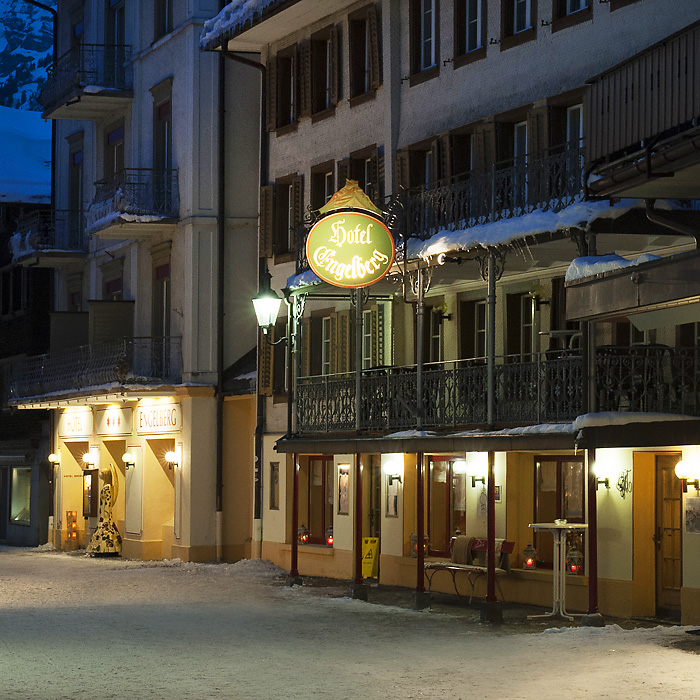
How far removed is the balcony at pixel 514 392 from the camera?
19.0m

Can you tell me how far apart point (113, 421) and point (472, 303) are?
1396cm

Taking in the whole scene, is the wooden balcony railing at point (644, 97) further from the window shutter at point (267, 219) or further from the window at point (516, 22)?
the window shutter at point (267, 219)

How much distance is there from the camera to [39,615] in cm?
2147

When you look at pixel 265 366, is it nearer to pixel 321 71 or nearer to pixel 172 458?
pixel 172 458

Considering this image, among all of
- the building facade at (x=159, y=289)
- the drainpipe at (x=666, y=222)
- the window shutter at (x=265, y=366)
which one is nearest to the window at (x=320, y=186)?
the window shutter at (x=265, y=366)

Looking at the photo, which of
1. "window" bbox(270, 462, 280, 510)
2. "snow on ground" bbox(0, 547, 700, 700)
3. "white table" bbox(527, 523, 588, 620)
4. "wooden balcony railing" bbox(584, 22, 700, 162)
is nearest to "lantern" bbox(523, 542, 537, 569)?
"snow on ground" bbox(0, 547, 700, 700)

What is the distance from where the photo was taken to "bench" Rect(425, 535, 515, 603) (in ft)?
76.8

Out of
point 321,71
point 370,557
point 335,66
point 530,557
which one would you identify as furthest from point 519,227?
point 321,71

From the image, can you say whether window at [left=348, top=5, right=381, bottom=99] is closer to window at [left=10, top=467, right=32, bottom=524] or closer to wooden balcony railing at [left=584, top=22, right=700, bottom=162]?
wooden balcony railing at [left=584, top=22, right=700, bottom=162]

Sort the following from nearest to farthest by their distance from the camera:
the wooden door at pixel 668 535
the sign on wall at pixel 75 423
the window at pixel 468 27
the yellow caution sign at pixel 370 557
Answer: the wooden door at pixel 668 535 < the window at pixel 468 27 < the yellow caution sign at pixel 370 557 < the sign on wall at pixel 75 423

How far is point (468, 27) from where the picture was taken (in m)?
26.0

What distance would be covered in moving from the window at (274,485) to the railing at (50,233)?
38.8 feet

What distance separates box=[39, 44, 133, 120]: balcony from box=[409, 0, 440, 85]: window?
1179 cm

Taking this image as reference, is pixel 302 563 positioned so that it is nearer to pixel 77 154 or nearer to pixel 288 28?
pixel 288 28
